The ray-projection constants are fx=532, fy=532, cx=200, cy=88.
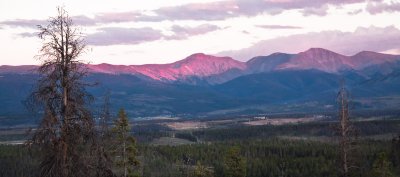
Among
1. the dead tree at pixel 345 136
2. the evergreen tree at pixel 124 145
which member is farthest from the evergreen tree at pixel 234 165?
the dead tree at pixel 345 136

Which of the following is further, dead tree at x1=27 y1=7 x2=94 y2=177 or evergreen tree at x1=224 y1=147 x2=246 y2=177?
evergreen tree at x1=224 y1=147 x2=246 y2=177

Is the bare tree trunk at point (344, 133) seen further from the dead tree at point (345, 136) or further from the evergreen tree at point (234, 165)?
the evergreen tree at point (234, 165)

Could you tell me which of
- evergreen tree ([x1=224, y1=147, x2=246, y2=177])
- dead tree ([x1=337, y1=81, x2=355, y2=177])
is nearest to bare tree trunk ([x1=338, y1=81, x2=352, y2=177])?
dead tree ([x1=337, y1=81, x2=355, y2=177])

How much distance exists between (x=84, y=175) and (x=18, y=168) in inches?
4692

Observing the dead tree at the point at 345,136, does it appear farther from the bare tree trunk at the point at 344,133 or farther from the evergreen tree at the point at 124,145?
the evergreen tree at the point at 124,145

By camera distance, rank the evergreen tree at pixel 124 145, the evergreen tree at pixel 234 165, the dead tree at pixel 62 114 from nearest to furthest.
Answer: the dead tree at pixel 62 114 < the evergreen tree at pixel 124 145 < the evergreen tree at pixel 234 165

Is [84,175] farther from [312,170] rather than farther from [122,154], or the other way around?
[312,170]

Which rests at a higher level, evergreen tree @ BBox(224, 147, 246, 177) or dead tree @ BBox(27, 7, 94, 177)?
dead tree @ BBox(27, 7, 94, 177)

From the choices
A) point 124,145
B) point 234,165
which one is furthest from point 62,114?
point 234,165

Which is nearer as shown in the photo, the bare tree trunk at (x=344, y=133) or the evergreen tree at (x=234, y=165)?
the bare tree trunk at (x=344, y=133)

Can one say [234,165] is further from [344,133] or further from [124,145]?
[344,133]

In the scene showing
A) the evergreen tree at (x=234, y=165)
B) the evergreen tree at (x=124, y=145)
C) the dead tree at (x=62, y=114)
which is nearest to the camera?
the dead tree at (x=62, y=114)

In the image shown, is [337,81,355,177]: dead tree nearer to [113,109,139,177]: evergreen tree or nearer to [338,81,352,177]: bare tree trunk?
[338,81,352,177]: bare tree trunk

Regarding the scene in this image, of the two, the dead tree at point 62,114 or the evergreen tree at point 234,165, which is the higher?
the dead tree at point 62,114
